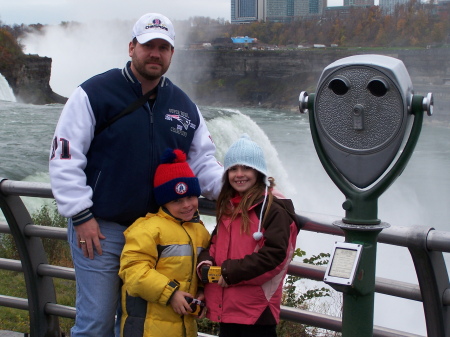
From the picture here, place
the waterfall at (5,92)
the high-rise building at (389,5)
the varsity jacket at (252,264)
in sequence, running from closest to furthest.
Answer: the varsity jacket at (252,264) → the waterfall at (5,92) → the high-rise building at (389,5)

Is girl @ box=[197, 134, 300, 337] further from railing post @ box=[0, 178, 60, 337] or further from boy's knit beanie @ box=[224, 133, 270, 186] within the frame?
railing post @ box=[0, 178, 60, 337]

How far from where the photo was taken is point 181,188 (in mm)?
2377

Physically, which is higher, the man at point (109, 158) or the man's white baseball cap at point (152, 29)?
the man's white baseball cap at point (152, 29)

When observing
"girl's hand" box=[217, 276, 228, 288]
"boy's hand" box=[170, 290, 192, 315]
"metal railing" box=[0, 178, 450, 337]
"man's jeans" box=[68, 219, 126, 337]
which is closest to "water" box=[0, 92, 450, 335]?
"metal railing" box=[0, 178, 450, 337]

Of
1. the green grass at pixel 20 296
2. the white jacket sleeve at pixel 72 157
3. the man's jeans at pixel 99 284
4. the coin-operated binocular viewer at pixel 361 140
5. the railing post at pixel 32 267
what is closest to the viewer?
the coin-operated binocular viewer at pixel 361 140

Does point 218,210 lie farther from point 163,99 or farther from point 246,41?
point 246,41

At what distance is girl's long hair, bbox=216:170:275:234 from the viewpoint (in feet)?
7.45

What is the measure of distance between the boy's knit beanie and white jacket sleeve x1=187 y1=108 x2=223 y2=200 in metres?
0.21

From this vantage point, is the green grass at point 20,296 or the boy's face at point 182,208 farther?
the green grass at point 20,296

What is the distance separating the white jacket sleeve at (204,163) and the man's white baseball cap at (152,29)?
1.22 feet

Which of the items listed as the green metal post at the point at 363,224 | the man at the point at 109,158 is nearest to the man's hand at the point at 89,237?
the man at the point at 109,158

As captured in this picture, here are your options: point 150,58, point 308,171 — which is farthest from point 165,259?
point 308,171

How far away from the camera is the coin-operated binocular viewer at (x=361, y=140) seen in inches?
70.7

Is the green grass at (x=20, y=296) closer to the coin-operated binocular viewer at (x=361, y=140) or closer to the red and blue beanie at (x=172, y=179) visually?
the red and blue beanie at (x=172, y=179)
